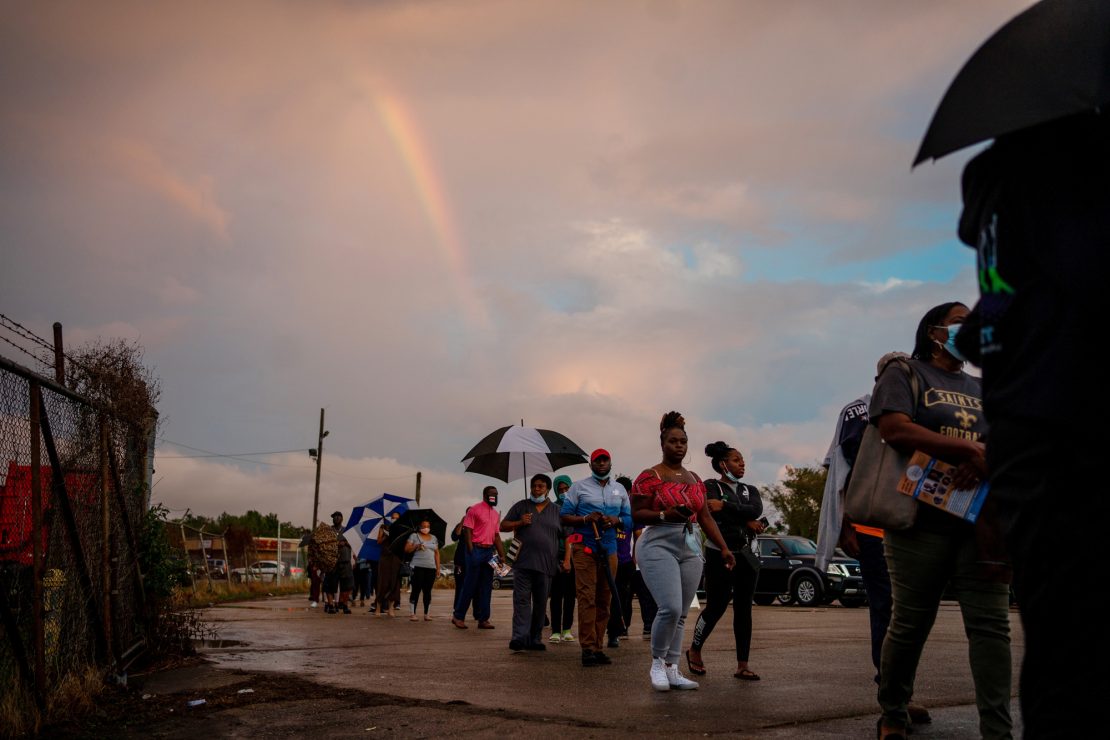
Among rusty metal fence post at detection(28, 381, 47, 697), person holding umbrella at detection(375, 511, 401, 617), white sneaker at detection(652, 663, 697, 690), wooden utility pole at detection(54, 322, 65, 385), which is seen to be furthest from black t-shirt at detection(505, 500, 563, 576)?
person holding umbrella at detection(375, 511, 401, 617)

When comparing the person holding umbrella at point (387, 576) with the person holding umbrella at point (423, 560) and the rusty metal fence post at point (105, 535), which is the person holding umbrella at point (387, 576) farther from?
the rusty metal fence post at point (105, 535)

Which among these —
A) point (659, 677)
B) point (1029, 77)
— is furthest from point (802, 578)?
point (1029, 77)

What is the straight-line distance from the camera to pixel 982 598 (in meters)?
4.25

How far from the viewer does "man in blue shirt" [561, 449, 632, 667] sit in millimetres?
9633

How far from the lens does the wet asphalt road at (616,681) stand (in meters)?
5.72

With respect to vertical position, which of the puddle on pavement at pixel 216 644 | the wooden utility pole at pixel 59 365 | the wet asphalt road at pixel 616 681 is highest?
the wooden utility pole at pixel 59 365

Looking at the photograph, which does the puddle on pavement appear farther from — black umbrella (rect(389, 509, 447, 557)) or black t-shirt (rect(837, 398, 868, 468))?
black t-shirt (rect(837, 398, 868, 468))

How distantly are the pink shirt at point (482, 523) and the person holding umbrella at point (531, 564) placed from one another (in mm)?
3433

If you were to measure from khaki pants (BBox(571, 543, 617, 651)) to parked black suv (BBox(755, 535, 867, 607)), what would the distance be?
1289 cm

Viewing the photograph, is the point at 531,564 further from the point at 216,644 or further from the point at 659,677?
the point at 659,677

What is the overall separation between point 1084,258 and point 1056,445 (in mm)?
373

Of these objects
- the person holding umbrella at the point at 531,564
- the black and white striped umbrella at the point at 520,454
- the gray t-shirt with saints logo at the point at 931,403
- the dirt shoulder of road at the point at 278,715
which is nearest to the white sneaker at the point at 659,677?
the dirt shoulder of road at the point at 278,715

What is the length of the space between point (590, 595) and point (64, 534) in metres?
4.45

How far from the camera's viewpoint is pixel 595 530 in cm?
1029
